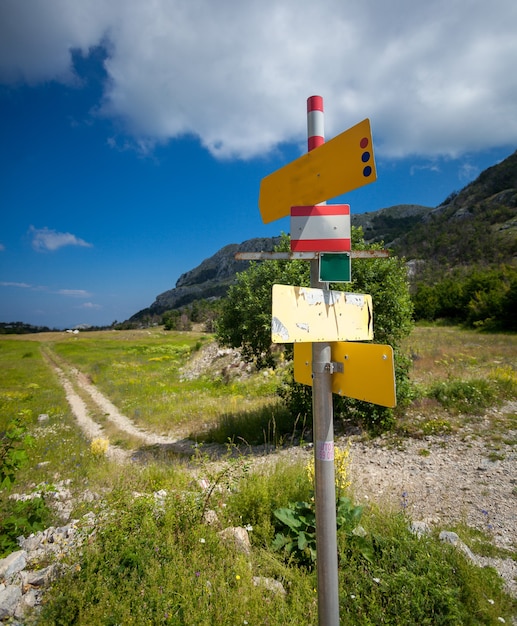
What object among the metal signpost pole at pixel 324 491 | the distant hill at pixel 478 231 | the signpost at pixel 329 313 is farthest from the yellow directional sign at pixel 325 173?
the distant hill at pixel 478 231

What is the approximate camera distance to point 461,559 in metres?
3.78

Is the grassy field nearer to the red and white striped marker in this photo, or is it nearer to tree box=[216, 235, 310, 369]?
the red and white striped marker

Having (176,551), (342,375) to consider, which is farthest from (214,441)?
(342,375)

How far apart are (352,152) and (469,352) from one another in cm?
2072

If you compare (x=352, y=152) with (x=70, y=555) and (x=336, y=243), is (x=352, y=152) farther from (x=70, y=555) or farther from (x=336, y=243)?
(x=70, y=555)

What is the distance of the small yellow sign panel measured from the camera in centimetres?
177

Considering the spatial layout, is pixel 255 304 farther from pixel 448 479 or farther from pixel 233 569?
pixel 233 569

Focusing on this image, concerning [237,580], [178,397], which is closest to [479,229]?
[178,397]

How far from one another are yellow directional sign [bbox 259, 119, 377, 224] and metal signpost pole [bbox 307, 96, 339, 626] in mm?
505

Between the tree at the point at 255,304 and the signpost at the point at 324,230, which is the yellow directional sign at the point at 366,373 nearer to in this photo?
the signpost at the point at 324,230

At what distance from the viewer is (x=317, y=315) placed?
193 cm

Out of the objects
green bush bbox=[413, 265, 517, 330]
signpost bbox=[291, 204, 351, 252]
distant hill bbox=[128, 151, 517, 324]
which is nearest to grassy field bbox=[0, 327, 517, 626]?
signpost bbox=[291, 204, 351, 252]

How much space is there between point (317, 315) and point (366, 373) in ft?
1.41

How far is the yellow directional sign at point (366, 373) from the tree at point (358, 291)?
6612 mm
